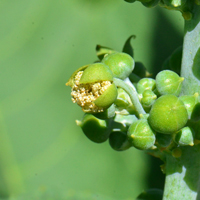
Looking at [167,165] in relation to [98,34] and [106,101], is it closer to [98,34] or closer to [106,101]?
[106,101]

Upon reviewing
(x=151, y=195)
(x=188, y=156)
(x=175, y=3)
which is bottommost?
(x=151, y=195)

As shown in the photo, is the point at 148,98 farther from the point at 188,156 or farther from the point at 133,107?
the point at 188,156

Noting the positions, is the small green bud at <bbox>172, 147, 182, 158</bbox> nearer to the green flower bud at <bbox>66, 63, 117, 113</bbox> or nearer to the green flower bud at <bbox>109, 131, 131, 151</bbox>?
the green flower bud at <bbox>109, 131, 131, 151</bbox>

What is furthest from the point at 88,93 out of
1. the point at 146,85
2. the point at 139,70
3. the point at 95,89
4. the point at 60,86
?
the point at 60,86

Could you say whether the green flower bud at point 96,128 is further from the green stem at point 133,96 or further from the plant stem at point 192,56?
the plant stem at point 192,56

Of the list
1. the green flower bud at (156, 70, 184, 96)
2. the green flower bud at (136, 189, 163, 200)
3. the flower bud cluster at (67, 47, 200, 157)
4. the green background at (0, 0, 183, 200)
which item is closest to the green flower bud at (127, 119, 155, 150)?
the flower bud cluster at (67, 47, 200, 157)

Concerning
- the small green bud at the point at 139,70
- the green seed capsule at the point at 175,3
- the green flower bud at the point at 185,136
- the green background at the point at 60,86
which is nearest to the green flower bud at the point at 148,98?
the green flower bud at the point at 185,136
